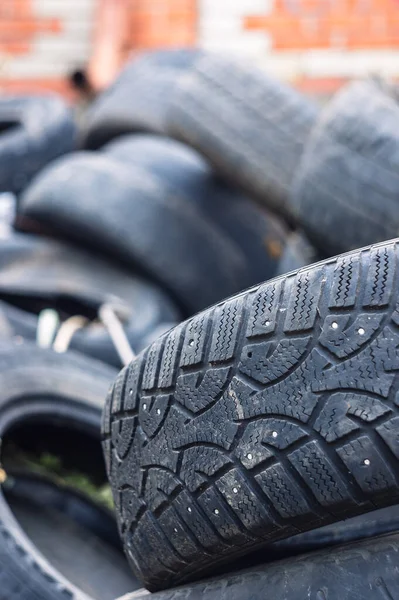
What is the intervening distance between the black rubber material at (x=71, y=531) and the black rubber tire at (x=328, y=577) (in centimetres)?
65

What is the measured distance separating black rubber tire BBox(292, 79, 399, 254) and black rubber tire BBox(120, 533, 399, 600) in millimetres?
1063

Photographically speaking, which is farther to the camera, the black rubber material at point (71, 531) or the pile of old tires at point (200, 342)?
the black rubber material at point (71, 531)

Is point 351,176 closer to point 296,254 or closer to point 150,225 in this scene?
point 296,254

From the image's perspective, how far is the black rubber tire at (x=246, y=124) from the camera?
2299mm

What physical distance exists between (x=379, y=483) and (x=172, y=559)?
0.31 metres

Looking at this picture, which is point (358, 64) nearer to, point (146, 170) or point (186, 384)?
point (146, 170)

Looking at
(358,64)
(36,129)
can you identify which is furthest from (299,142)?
(358,64)

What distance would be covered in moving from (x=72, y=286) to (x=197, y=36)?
10.5 ft

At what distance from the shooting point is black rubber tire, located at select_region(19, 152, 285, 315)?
2475mm

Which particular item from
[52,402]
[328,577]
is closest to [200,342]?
[328,577]

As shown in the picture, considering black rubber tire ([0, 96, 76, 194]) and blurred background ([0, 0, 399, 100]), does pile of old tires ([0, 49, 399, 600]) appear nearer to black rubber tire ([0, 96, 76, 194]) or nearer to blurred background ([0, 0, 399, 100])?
black rubber tire ([0, 96, 76, 194])

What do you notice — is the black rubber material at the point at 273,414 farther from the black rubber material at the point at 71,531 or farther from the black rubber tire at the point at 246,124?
the black rubber tire at the point at 246,124

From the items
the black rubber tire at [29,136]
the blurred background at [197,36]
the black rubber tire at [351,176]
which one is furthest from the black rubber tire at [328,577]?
the blurred background at [197,36]

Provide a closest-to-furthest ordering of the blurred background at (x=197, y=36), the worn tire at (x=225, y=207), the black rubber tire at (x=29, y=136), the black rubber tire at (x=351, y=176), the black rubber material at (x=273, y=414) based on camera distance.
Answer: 1. the black rubber material at (x=273, y=414)
2. the black rubber tire at (x=351, y=176)
3. the worn tire at (x=225, y=207)
4. the black rubber tire at (x=29, y=136)
5. the blurred background at (x=197, y=36)
